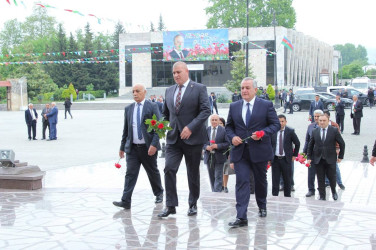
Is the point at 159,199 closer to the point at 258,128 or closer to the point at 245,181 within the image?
the point at 245,181

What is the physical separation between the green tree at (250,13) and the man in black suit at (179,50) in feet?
50.1

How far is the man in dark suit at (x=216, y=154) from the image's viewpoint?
351 inches

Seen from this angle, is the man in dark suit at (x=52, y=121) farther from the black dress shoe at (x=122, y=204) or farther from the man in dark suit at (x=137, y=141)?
the black dress shoe at (x=122, y=204)

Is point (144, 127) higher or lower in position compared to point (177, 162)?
higher

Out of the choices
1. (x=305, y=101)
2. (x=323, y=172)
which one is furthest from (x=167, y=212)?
(x=305, y=101)

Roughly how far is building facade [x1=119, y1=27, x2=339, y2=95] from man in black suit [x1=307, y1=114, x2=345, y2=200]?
51.4 meters

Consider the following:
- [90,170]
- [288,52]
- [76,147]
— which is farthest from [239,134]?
[288,52]

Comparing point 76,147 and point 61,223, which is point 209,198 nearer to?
point 61,223

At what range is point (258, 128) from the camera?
5918 millimetres

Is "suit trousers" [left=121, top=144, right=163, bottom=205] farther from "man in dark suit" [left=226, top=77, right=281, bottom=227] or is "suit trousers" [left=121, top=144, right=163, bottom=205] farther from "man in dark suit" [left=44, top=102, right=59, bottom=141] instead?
"man in dark suit" [left=44, top=102, right=59, bottom=141]

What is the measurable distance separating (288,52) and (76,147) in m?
51.7

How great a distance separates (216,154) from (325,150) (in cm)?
191

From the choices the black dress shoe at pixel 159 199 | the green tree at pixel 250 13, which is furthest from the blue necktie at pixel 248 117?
the green tree at pixel 250 13

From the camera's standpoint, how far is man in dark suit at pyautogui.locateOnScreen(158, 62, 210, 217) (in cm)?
607
